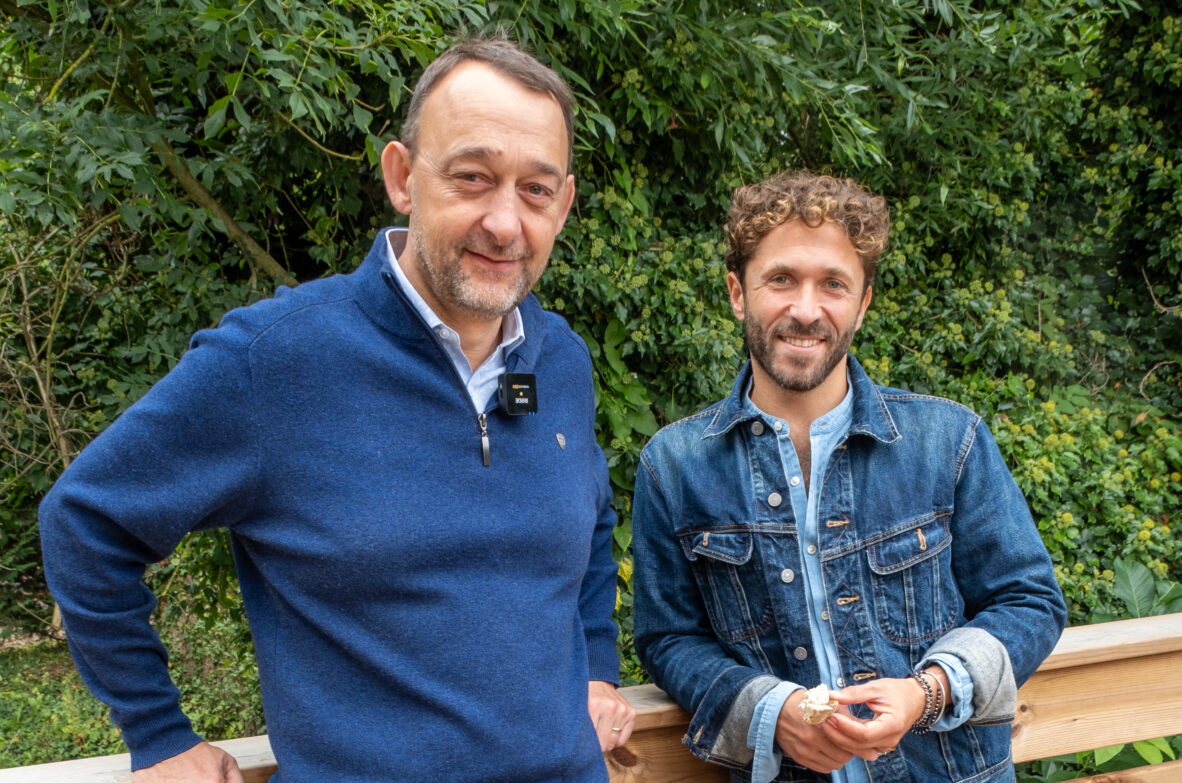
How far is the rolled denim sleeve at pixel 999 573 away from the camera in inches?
67.3

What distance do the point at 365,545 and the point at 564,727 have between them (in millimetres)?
444

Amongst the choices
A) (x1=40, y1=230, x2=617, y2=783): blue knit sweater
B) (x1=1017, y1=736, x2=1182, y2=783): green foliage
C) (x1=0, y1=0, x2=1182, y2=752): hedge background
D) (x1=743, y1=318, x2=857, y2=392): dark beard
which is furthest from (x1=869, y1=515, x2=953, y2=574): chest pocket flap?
(x1=0, y1=0, x2=1182, y2=752): hedge background

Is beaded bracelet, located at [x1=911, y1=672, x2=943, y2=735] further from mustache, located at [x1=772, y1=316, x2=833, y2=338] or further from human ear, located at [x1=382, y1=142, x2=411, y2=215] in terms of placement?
human ear, located at [x1=382, y1=142, x2=411, y2=215]

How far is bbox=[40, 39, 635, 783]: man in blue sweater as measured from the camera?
51.1 inches

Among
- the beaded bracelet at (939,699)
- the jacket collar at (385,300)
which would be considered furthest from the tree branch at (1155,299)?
the jacket collar at (385,300)

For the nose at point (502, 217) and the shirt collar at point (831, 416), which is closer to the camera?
the nose at point (502, 217)

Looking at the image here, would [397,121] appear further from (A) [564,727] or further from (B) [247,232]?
(A) [564,727]

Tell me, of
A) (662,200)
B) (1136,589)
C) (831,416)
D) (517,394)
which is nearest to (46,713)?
(662,200)

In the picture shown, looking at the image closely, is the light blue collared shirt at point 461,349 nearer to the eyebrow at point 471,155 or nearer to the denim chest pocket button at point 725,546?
the eyebrow at point 471,155

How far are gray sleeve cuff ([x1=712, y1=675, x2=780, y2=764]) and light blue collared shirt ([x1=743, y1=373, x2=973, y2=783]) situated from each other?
0.01 meters

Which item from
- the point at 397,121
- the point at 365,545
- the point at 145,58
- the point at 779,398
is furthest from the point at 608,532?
the point at 145,58

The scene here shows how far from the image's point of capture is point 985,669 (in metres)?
1.66

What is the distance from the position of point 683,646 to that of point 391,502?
774mm

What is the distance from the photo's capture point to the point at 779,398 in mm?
1967
